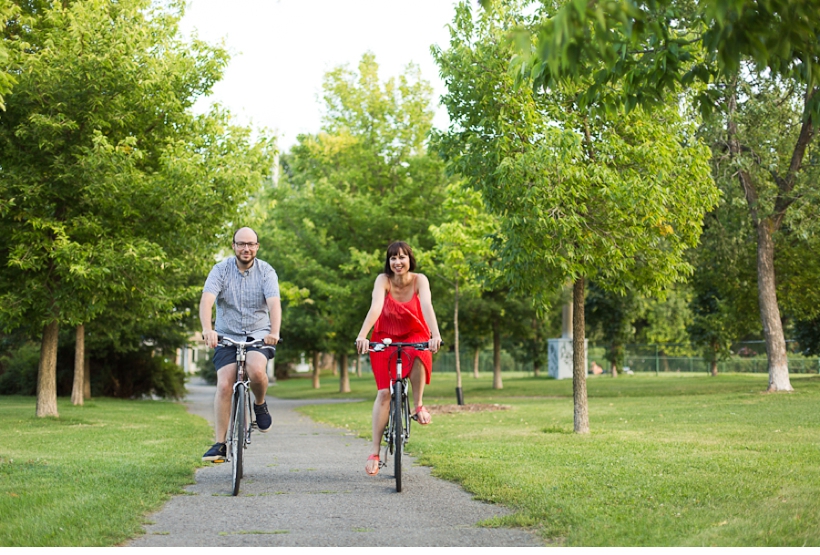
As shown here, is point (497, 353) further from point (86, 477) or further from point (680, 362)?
point (86, 477)

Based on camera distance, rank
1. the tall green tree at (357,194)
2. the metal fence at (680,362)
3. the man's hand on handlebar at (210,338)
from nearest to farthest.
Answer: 1. the man's hand on handlebar at (210,338)
2. the tall green tree at (357,194)
3. the metal fence at (680,362)

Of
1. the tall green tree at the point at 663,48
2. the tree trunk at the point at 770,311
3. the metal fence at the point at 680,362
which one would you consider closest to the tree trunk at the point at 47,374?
the tall green tree at the point at 663,48

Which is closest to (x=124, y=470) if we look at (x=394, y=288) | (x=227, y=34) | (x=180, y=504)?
(x=180, y=504)

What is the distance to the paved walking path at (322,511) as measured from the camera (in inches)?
219

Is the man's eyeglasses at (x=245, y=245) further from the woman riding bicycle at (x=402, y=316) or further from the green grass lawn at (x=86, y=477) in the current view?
the green grass lawn at (x=86, y=477)

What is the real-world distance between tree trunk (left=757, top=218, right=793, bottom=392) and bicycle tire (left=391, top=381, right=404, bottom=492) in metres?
19.7

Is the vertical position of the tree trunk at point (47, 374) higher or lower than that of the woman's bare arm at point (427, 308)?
lower

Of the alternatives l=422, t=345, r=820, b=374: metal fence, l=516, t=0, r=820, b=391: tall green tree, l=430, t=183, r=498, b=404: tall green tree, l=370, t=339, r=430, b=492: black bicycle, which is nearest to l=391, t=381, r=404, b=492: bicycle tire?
l=370, t=339, r=430, b=492: black bicycle

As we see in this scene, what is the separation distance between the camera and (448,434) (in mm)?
14312

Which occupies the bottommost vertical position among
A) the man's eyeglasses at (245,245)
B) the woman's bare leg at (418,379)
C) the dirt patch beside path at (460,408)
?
the dirt patch beside path at (460,408)

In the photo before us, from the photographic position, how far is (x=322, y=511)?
6652 mm

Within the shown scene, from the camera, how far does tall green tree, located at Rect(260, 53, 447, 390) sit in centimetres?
3092

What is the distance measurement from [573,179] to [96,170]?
8972 mm

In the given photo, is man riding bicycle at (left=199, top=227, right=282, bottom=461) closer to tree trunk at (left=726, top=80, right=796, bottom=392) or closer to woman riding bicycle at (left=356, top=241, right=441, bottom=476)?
woman riding bicycle at (left=356, top=241, right=441, bottom=476)
